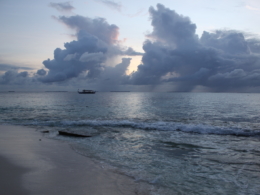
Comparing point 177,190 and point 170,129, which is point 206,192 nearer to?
point 177,190

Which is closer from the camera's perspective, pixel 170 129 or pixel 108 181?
pixel 108 181

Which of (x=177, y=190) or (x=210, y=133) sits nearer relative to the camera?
(x=177, y=190)

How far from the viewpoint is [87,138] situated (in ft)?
48.0

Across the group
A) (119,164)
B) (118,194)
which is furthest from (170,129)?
(118,194)

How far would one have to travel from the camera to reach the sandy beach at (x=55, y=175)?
19.1ft

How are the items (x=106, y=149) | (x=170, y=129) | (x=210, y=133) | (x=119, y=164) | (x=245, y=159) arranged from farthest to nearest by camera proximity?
1. (x=170, y=129)
2. (x=210, y=133)
3. (x=106, y=149)
4. (x=245, y=159)
5. (x=119, y=164)

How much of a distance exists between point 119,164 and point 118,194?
297cm

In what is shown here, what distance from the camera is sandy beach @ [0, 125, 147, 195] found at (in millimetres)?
5809

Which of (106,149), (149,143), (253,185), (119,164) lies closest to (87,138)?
(106,149)

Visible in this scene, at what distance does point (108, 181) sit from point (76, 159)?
3.21 meters

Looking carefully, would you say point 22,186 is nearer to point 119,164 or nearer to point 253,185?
point 119,164

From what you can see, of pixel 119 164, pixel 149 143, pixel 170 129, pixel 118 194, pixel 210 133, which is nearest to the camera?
pixel 118 194

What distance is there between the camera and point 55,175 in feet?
22.8

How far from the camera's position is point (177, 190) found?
627 cm
